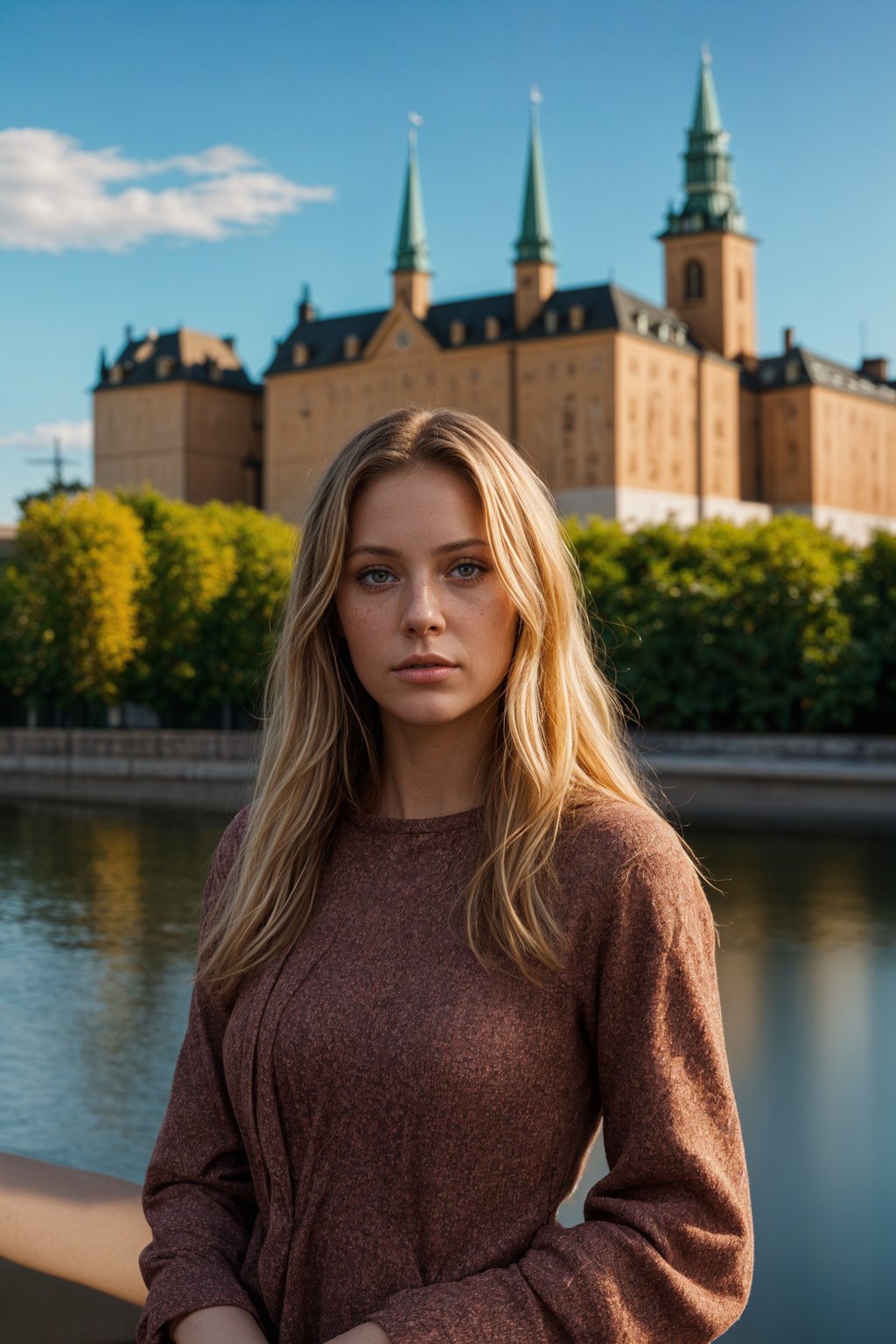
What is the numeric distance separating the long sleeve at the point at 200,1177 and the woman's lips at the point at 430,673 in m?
0.53

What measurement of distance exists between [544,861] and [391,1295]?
526 millimetres

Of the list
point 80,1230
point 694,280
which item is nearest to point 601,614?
point 80,1230

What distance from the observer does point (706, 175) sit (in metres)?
88.8

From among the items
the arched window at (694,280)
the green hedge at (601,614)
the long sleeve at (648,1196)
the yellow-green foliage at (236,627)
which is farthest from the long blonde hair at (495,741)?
the arched window at (694,280)

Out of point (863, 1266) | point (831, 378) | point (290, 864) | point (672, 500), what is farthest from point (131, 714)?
point (831, 378)

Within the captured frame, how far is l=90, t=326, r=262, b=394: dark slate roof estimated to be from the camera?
8744cm

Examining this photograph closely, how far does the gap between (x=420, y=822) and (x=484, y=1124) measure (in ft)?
1.32

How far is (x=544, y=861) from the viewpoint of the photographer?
1.79 meters

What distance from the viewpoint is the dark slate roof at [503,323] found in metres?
75.4

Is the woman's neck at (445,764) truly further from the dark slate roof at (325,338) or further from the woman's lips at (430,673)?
the dark slate roof at (325,338)

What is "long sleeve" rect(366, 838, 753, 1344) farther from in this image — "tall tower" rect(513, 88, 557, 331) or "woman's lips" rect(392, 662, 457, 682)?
"tall tower" rect(513, 88, 557, 331)

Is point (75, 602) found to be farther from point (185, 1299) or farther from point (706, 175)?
point (706, 175)

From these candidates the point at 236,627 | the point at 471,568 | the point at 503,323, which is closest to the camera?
the point at 471,568

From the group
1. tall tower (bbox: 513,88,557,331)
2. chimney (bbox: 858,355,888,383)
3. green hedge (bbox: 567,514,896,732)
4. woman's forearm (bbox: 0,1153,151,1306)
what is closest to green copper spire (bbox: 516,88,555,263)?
tall tower (bbox: 513,88,557,331)
